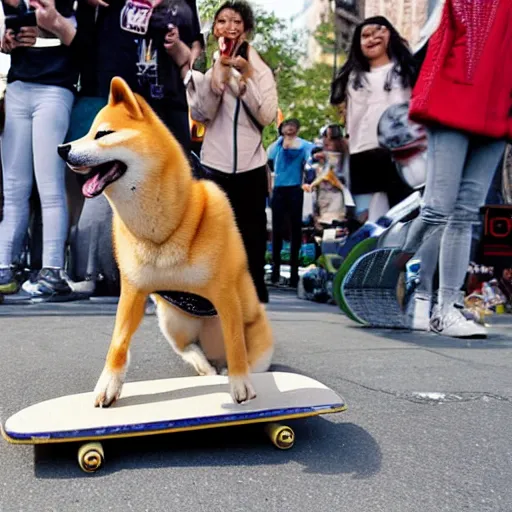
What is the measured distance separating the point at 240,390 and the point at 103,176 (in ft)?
2.19

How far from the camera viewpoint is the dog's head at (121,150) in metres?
1.80

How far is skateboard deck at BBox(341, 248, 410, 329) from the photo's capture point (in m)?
4.19

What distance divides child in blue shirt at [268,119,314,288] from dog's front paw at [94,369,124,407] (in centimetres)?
588

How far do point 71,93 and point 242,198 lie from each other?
172cm

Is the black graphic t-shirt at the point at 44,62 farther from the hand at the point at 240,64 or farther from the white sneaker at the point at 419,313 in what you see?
the white sneaker at the point at 419,313

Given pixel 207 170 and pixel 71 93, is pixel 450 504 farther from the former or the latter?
pixel 71 93

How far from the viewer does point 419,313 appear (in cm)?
427

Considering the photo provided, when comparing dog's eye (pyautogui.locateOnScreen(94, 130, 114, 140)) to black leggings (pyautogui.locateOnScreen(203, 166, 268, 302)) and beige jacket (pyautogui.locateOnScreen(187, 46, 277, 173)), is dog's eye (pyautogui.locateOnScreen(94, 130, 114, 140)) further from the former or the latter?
beige jacket (pyautogui.locateOnScreen(187, 46, 277, 173))

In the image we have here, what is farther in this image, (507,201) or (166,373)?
(507,201)

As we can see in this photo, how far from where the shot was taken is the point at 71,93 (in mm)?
4586

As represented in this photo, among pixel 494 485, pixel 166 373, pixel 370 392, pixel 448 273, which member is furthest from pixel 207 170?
pixel 494 485

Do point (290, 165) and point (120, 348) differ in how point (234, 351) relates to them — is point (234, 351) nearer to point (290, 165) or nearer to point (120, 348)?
point (120, 348)

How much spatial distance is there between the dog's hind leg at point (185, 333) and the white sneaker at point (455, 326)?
6.45 feet

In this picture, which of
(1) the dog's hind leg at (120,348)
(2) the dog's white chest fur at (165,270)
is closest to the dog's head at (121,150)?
(2) the dog's white chest fur at (165,270)
